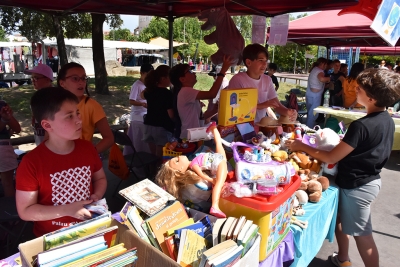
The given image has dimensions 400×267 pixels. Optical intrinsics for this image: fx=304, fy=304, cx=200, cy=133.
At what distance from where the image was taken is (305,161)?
94.3 inches

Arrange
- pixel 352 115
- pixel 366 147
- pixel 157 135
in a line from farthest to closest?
pixel 352 115 → pixel 157 135 → pixel 366 147

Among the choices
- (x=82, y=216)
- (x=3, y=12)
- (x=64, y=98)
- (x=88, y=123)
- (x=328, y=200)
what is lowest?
(x=328, y=200)

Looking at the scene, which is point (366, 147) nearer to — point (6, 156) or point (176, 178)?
point (176, 178)

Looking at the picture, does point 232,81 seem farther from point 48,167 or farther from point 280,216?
point 48,167

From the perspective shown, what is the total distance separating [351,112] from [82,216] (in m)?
5.40

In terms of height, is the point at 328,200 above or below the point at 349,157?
below

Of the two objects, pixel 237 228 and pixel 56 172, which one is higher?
pixel 56 172

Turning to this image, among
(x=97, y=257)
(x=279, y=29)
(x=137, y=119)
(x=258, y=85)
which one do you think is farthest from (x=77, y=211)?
(x=279, y=29)

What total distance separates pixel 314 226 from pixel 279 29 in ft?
10.9

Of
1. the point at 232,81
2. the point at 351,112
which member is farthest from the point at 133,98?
the point at 351,112

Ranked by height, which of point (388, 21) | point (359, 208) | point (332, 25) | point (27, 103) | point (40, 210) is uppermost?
point (332, 25)

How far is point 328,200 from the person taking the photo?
227cm

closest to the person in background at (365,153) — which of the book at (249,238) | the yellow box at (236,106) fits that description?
the yellow box at (236,106)

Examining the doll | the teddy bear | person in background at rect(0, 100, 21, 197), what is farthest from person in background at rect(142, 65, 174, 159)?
the doll
